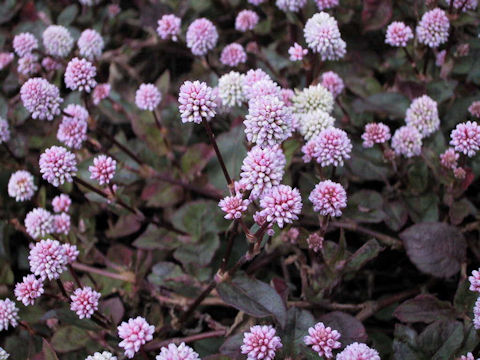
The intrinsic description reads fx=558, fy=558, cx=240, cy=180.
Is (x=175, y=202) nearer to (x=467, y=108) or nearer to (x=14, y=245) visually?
(x=14, y=245)

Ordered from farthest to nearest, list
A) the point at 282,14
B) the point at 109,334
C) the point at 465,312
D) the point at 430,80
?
the point at 282,14, the point at 430,80, the point at 109,334, the point at 465,312

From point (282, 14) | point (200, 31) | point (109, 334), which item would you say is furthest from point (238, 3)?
point (109, 334)

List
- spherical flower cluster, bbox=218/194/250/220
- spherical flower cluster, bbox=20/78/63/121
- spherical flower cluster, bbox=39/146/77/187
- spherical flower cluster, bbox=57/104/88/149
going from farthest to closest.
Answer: spherical flower cluster, bbox=57/104/88/149 → spherical flower cluster, bbox=20/78/63/121 → spherical flower cluster, bbox=39/146/77/187 → spherical flower cluster, bbox=218/194/250/220

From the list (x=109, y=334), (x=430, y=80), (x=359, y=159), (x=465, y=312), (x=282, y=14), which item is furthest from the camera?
(x=282, y=14)

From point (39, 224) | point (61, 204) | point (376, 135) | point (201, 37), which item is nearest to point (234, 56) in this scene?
point (201, 37)

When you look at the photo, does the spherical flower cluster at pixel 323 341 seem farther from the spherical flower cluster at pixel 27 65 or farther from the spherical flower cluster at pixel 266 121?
the spherical flower cluster at pixel 27 65

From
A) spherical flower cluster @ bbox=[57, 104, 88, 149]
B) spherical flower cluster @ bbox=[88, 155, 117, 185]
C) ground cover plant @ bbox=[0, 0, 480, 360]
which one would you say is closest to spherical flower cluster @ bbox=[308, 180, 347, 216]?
ground cover plant @ bbox=[0, 0, 480, 360]

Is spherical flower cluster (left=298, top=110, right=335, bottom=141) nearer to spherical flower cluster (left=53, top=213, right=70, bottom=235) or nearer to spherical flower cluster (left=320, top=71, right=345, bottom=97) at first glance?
spherical flower cluster (left=320, top=71, right=345, bottom=97)
